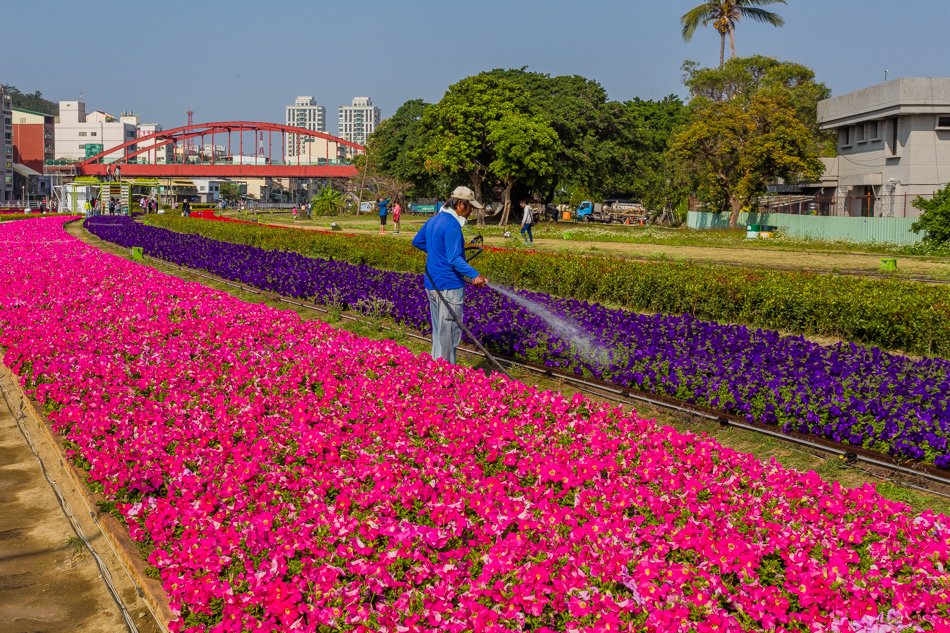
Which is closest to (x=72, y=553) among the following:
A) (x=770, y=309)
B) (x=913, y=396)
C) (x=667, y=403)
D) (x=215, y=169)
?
(x=667, y=403)

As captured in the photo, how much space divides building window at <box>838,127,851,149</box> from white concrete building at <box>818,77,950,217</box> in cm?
62

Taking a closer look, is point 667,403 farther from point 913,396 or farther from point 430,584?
point 430,584

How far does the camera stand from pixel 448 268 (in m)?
8.41

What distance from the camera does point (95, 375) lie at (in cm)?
789

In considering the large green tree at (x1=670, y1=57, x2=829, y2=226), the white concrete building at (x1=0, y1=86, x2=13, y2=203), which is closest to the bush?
the large green tree at (x1=670, y1=57, x2=829, y2=226)

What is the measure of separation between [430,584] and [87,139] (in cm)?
17032

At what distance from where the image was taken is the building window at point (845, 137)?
41.0 metres

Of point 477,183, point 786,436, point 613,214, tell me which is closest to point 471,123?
point 477,183

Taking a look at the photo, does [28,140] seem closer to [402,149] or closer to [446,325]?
[402,149]

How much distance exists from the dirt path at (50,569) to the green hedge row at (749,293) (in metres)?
10.2

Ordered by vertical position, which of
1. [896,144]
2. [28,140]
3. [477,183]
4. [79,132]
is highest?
[79,132]

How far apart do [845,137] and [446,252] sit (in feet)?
126

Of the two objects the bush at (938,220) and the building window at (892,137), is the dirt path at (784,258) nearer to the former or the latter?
the bush at (938,220)

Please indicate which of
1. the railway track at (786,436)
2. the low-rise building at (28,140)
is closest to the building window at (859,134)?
the railway track at (786,436)
